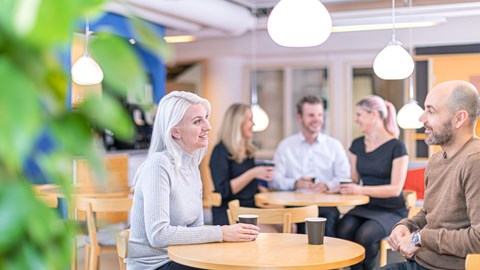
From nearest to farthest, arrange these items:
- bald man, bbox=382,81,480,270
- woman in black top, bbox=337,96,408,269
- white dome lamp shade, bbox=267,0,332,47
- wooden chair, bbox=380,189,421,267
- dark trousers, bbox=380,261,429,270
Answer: bald man, bbox=382,81,480,270 < dark trousers, bbox=380,261,429,270 < white dome lamp shade, bbox=267,0,332,47 < wooden chair, bbox=380,189,421,267 < woman in black top, bbox=337,96,408,269

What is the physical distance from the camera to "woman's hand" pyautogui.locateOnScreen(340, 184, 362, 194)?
487cm

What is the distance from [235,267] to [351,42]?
771 cm

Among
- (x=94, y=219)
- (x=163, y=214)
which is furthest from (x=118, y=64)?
(x=94, y=219)

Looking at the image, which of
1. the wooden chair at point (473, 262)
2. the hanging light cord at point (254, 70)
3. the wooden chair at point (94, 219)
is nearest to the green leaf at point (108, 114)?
the wooden chair at point (473, 262)

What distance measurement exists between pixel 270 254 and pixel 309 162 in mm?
3140

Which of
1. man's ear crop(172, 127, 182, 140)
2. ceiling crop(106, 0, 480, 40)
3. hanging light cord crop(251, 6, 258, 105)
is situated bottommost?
man's ear crop(172, 127, 182, 140)

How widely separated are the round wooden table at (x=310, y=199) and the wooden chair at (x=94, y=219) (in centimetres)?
110

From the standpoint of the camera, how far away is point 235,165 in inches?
193

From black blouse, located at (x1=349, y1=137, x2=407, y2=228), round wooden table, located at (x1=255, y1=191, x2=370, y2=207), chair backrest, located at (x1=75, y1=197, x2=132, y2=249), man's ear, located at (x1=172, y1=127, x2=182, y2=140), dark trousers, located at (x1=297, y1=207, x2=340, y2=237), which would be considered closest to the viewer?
man's ear, located at (x1=172, y1=127, x2=182, y2=140)

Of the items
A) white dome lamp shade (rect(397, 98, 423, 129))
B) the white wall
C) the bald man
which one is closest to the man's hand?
the bald man

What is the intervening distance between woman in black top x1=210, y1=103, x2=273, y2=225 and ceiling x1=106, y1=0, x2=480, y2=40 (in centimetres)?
232

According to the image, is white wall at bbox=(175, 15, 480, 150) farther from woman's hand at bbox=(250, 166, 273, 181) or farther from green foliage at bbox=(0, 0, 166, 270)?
green foliage at bbox=(0, 0, 166, 270)

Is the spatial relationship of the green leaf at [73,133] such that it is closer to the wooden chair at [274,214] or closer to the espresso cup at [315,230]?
the espresso cup at [315,230]

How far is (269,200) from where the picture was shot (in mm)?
4785
